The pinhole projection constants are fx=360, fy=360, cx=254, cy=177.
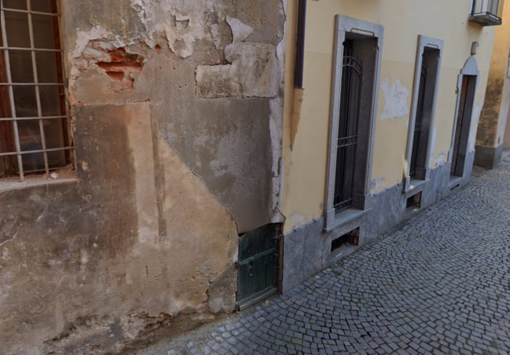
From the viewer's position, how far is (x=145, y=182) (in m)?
3.19

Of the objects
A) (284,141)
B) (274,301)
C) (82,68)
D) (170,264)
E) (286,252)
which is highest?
(82,68)

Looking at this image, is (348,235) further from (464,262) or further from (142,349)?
(142,349)

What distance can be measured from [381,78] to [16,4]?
4.78 meters

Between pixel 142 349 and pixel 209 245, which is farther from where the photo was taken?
pixel 209 245

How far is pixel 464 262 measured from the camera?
214 inches

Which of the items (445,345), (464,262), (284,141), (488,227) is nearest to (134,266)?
(284,141)

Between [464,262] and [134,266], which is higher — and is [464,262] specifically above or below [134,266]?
below

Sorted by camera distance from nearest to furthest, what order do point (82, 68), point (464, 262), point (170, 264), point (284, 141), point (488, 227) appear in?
point (82, 68), point (170, 264), point (284, 141), point (464, 262), point (488, 227)

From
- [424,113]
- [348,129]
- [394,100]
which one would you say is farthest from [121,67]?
[424,113]

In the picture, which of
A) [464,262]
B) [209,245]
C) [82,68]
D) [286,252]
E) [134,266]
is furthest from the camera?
[464,262]

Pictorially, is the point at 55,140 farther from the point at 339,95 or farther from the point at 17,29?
the point at 339,95

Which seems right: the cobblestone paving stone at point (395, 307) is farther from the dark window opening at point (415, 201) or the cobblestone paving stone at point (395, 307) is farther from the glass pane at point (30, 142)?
the glass pane at point (30, 142)

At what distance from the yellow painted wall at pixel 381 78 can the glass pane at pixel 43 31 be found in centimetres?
231

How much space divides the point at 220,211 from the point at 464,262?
4.01 meters
